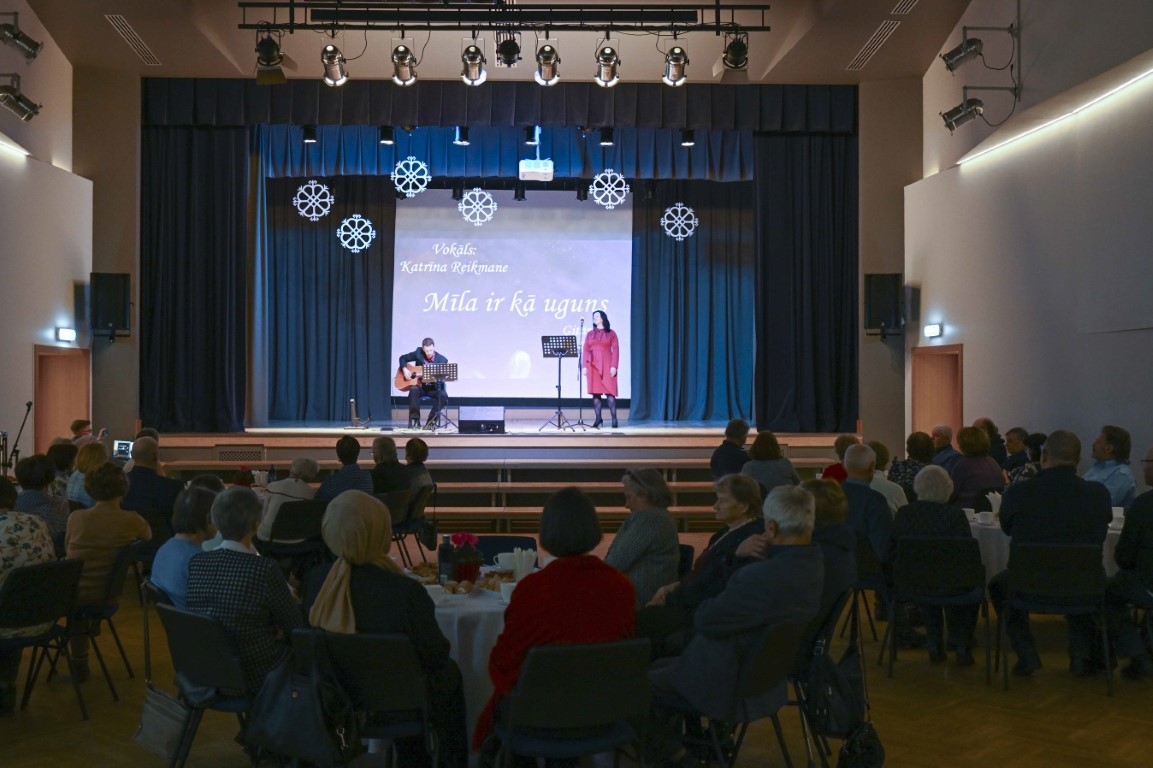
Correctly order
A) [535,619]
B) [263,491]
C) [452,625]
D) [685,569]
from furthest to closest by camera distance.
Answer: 1. [263,491]
2. [685,569]
3. [452,625]
4. [535,619]

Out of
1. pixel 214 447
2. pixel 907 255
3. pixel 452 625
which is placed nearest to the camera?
pixel 452 625

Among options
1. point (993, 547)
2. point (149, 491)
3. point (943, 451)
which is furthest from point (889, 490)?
point (149, 491)

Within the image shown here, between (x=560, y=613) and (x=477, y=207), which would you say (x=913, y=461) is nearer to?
(x=560, y=613)

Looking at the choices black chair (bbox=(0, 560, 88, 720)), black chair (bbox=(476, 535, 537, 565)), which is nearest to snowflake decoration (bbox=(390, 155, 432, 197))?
black chair (bbox=(476, 535, 537, 565))

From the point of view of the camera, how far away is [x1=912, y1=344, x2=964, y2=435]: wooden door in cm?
1238

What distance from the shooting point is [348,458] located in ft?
25.8

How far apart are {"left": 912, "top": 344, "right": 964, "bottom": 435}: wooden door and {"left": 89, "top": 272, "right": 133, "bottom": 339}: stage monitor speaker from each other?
8.89 meters

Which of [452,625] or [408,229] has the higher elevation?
[408,229]

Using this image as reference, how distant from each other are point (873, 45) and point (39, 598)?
9.88m

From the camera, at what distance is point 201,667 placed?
12.8 ft

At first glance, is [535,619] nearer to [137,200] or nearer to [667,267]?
[137,200]

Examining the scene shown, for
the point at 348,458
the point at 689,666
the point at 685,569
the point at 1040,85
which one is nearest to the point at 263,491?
the point at 348,458

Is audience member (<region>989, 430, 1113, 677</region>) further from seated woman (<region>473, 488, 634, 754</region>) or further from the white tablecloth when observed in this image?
seated woman (<region>473, 488, 634, 754</region>)

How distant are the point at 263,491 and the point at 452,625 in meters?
3.63
